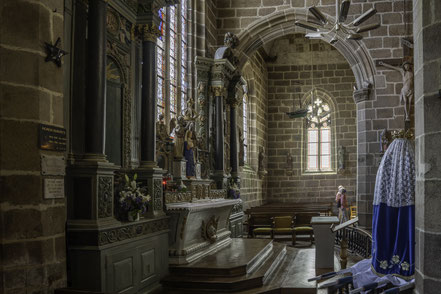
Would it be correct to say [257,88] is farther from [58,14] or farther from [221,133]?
[58,14]

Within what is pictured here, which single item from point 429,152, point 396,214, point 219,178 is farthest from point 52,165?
point 219,178

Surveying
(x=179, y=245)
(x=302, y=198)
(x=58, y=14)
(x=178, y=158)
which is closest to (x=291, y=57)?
(x=302, y=198)

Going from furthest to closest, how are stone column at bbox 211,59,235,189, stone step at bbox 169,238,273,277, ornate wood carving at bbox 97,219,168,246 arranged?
1. stone column at bbox 211,59,235,189
2. stone step at bbox 169,238,273,277
3. ornate wood carving at bbox 97,219,168,246

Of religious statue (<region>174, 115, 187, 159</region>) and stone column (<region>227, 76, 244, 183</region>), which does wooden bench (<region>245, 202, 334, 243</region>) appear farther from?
religious statue (<region>174, 115, 187, 159</region>)

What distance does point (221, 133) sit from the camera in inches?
457

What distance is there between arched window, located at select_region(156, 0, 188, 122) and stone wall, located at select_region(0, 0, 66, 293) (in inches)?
227

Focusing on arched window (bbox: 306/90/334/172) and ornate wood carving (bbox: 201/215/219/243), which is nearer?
ornate wood carving (bbox: 201/215/219/243)

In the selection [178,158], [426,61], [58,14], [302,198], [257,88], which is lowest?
[302,198]

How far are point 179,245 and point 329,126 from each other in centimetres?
1376

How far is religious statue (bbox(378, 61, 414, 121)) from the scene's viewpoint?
11539 millimetres

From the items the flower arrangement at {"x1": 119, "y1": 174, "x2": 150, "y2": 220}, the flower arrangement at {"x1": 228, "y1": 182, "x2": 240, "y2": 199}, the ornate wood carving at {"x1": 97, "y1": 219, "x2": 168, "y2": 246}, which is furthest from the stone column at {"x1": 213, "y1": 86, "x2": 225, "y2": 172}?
the flower arrangement at {"x1": 119, "y1": 174, "x2": 150, "y2": 220}

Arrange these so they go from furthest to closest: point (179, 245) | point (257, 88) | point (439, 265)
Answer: point (257, 88) → point (179, 245) → point (439, 265)

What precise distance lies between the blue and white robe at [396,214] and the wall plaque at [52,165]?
3.06 m

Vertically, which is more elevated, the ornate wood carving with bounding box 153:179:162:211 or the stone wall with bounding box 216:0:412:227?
the stone wall with bounding box 216:0:412:227
